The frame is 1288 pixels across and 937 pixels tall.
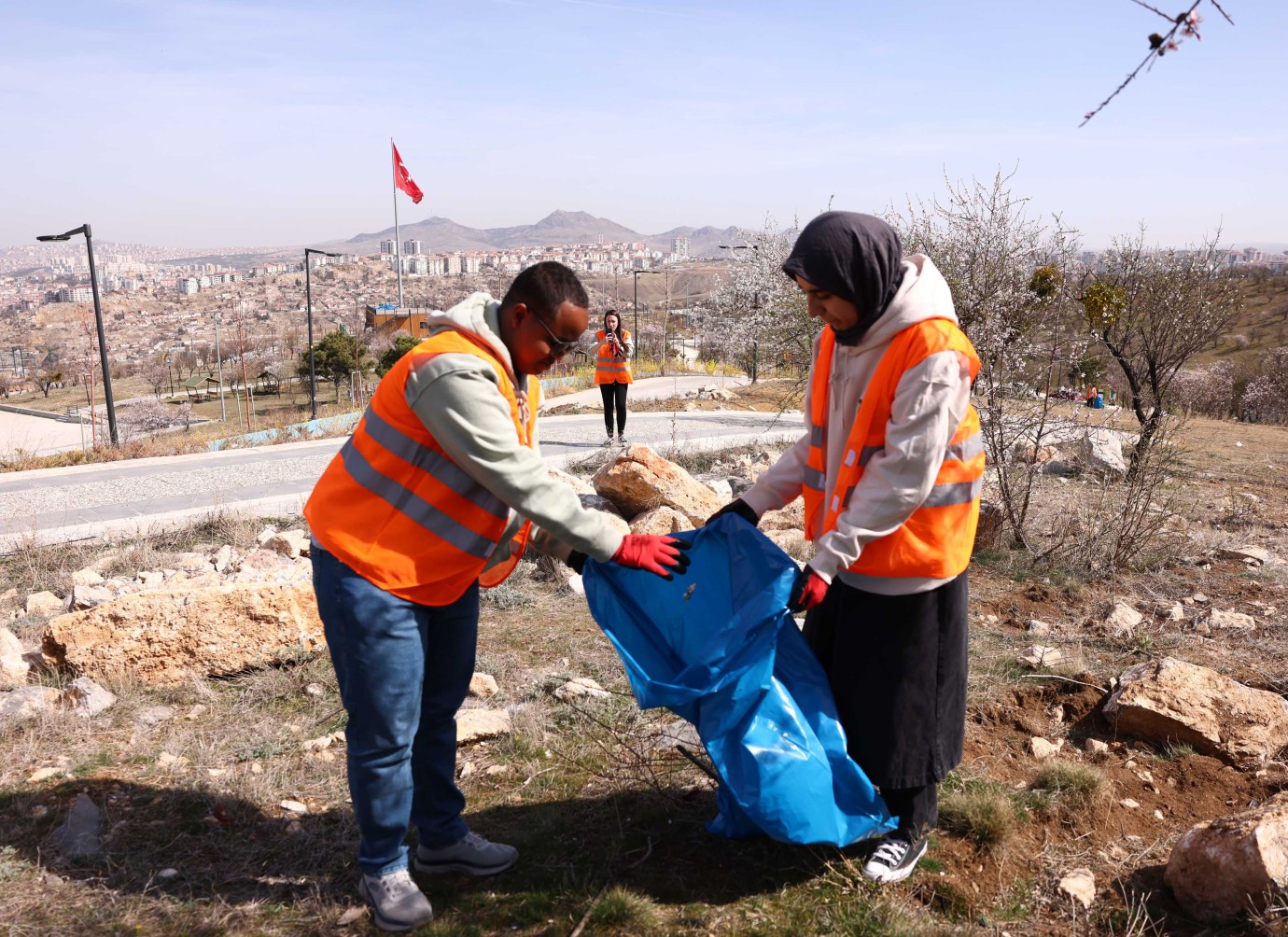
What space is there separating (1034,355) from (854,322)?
662 cm

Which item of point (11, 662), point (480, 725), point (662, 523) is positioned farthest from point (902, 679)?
point (11, 662)

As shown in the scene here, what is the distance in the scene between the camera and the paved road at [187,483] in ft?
25.9

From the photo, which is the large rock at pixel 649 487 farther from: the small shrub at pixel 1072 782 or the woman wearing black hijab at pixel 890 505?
the woman wearing black hijab at pixel 890 505

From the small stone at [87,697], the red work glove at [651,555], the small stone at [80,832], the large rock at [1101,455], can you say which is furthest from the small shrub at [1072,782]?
the large rock at [1101,455]

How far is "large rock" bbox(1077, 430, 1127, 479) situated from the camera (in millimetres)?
10289

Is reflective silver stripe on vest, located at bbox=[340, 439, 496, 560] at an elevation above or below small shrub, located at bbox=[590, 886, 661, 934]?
above

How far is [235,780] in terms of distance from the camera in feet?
11.4

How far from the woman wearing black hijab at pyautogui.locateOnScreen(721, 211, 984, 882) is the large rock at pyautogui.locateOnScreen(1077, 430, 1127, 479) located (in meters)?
8.56

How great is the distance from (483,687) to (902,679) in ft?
7.77

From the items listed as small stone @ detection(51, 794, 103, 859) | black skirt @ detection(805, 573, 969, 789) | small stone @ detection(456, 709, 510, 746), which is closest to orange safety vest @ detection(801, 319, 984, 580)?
black skirt @ detection(805, 573, 969, 789)

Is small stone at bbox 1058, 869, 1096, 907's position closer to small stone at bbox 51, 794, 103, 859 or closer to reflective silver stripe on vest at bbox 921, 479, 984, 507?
reflective silver stripe on vest at bbox 921, 479, 984, 507

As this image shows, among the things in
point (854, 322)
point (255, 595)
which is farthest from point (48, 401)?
point (854, 322)

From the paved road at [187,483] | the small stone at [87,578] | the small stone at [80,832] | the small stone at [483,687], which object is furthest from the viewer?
the paved road at [187,483]

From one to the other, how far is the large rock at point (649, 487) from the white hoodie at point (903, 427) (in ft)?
14.4
